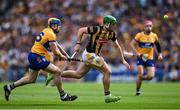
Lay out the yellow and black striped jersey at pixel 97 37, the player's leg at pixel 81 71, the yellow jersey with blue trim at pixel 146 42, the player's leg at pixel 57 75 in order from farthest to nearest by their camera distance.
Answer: the yellow jersey with blue trim at pixel 146 42
the player's leg at pixel 81 71
the yellow and black striped jersey at pixel 97 37
the player's leg at pixel 57 75

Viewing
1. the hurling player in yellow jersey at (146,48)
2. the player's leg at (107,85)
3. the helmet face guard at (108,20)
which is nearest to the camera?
the player's leg at (107,85)

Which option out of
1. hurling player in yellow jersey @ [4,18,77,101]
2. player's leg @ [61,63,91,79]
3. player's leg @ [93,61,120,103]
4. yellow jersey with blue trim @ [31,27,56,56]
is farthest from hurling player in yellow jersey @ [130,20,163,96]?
yellow jersey with blue trim @ [31,27,56,56]

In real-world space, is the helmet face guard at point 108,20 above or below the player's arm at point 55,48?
above

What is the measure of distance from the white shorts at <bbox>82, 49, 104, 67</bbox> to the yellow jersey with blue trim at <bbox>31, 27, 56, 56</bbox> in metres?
1.67

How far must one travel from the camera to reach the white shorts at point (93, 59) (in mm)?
22062

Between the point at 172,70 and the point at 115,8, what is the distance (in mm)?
5741

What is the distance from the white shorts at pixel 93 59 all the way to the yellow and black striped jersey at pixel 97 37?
0.15 m

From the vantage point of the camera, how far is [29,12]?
154 ft

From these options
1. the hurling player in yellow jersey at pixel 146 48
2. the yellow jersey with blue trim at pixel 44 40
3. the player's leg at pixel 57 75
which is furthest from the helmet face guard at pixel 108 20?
the hurling player in yellow jersey at pixel 146 48

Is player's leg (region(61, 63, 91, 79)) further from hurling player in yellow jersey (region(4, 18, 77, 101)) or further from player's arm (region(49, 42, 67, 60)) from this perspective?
player's arm (region(49, 42, 67, 60))

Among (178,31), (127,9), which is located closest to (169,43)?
(178,31)

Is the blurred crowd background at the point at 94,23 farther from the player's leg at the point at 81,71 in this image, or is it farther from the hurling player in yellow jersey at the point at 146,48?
the player's leg at the point at 81,71

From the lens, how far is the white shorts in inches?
869

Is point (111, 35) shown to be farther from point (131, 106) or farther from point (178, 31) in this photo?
point (178, 31)
